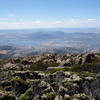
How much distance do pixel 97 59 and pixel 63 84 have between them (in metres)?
92.2

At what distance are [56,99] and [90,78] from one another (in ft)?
90.7

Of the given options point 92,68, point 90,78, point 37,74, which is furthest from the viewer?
point 92,68

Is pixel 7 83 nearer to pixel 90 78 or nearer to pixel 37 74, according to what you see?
pixel 37 74

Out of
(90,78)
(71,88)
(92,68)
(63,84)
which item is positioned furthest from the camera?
(92,68)

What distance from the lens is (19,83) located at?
73.2m

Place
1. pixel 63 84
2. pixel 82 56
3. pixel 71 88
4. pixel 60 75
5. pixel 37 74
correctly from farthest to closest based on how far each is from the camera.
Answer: pixel 82 56 → pixel 37 74 → pixel 60 75 → pixel 63 84 → pixel 71 88

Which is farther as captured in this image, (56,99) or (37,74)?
(37,74)

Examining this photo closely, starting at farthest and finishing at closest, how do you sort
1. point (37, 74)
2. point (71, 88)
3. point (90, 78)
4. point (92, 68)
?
point (92, 68), point (37, 74), point (90, 78), point (71, 88)

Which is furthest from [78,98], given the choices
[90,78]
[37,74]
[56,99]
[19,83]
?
[37,74]

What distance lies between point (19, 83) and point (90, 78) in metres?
31.2

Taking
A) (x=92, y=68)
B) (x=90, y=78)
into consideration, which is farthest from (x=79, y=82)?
(x=92, y=68)

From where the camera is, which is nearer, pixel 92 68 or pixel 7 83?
pixel 7 83

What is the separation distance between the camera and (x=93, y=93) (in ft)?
216

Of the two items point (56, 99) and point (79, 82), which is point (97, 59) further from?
point (56, 99)
